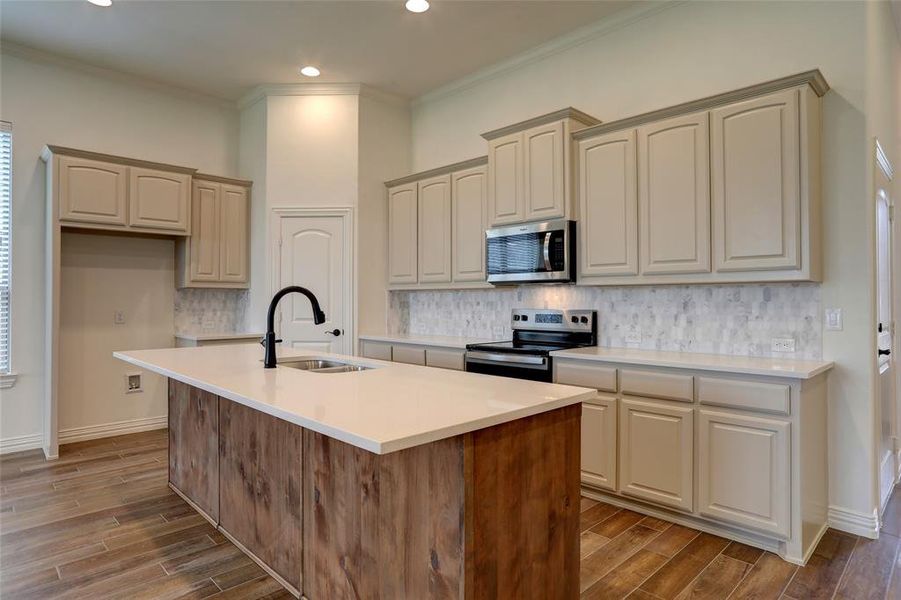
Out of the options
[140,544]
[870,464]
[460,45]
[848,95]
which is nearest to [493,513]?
[140,544]

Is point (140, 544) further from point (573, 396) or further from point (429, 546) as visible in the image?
point (573, 396)

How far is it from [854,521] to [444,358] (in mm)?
2647

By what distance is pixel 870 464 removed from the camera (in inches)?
107

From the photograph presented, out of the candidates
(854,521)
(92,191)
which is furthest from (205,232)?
(854,521)

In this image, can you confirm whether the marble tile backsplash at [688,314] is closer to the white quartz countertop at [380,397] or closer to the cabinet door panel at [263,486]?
the white quartz countertop at [380,397]

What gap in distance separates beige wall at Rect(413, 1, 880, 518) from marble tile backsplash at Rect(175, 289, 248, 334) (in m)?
3.32

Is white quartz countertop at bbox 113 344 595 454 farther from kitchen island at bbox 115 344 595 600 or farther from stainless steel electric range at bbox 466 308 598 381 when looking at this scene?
stainless steel electric range at bbox 466 308 598 381

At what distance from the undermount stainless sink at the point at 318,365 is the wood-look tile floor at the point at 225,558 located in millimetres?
927

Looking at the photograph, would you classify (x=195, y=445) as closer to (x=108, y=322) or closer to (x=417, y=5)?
(x=108, y=322)

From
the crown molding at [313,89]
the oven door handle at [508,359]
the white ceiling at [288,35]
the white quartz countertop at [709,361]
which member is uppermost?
the white ceiling at [288,35]

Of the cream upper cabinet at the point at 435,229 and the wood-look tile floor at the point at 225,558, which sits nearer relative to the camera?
the wood-look tile floor at the point at 225,558

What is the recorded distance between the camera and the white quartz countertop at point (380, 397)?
4.58 ft

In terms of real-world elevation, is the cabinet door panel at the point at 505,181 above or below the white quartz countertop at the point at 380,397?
above

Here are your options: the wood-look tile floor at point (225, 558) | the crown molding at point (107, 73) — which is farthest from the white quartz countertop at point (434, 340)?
the crown molding at point (107, 73)
